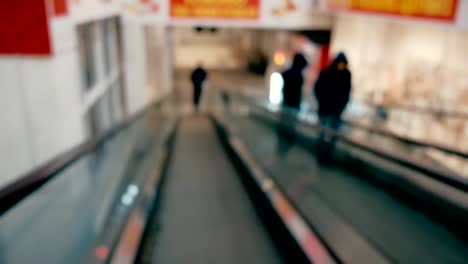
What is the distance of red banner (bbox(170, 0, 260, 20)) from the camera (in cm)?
981

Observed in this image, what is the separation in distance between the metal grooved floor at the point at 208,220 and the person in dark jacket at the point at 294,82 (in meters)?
2.73

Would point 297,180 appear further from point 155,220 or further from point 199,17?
point 199,17

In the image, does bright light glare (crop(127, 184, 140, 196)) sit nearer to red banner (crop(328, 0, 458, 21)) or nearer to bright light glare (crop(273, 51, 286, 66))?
red banner (crop(328, 0, 458, 21))

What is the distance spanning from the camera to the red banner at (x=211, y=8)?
32.2 feet

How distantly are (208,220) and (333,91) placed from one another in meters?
3.50

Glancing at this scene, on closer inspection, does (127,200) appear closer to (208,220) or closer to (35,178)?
(208,220)

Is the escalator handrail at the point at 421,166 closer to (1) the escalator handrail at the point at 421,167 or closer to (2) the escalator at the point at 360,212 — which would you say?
(1) the escalator handrail at the point at 421,167

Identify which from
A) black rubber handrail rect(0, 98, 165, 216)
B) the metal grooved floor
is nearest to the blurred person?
the metal grooved floor

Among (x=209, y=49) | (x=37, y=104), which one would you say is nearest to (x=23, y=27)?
(x=37, y=104)

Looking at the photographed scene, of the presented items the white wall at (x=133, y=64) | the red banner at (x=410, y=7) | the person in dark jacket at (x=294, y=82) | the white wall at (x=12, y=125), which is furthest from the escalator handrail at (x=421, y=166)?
the white wall at (x=133, y=64)

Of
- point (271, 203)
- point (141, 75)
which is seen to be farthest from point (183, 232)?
point (141, 75)

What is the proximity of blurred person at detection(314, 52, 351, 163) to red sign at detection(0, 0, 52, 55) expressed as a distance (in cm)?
406

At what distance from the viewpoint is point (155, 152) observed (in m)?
5.48

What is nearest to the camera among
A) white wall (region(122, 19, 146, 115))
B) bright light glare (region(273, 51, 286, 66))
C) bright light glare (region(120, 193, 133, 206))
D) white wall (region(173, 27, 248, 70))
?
bright light glare (region(120, 193, 133, 206))
